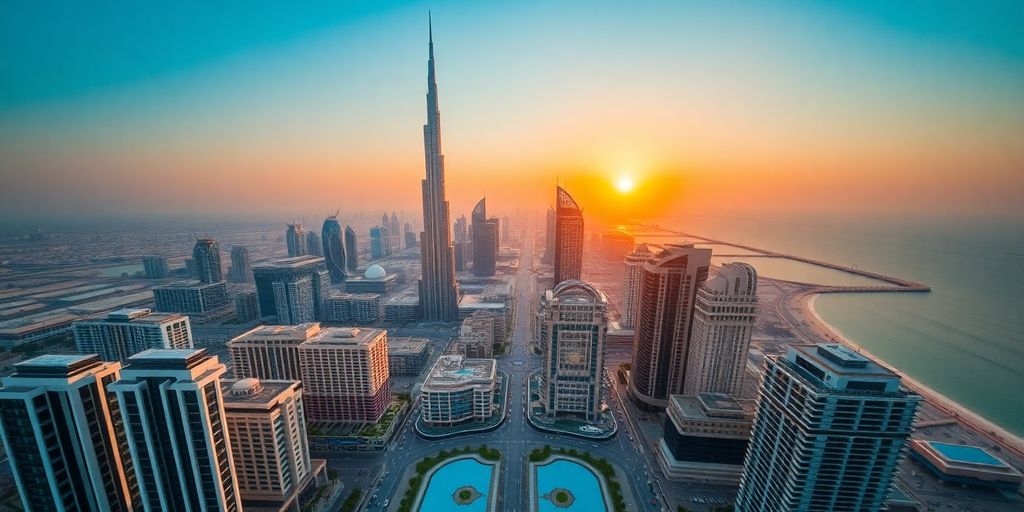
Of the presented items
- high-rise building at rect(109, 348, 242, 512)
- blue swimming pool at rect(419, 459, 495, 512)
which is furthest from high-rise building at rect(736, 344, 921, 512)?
high-rise building at rect(109, 348, 242, 512)

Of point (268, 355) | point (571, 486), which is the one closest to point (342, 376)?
point (268, 355)

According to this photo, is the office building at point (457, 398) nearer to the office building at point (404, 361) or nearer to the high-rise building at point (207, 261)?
the office building at point (404, 361)

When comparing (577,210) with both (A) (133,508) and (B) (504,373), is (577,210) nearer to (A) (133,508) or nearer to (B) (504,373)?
(B) (504,373)

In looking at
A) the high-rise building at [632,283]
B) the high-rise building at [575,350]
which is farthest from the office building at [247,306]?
the high-rise building at [632,283]

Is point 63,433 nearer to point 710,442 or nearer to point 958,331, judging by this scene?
point 710,442

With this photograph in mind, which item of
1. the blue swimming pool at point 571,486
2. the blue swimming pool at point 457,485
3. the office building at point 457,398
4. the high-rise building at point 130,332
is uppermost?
the high-rise building at point 130,332

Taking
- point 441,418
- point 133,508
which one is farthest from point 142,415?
point 441,418
